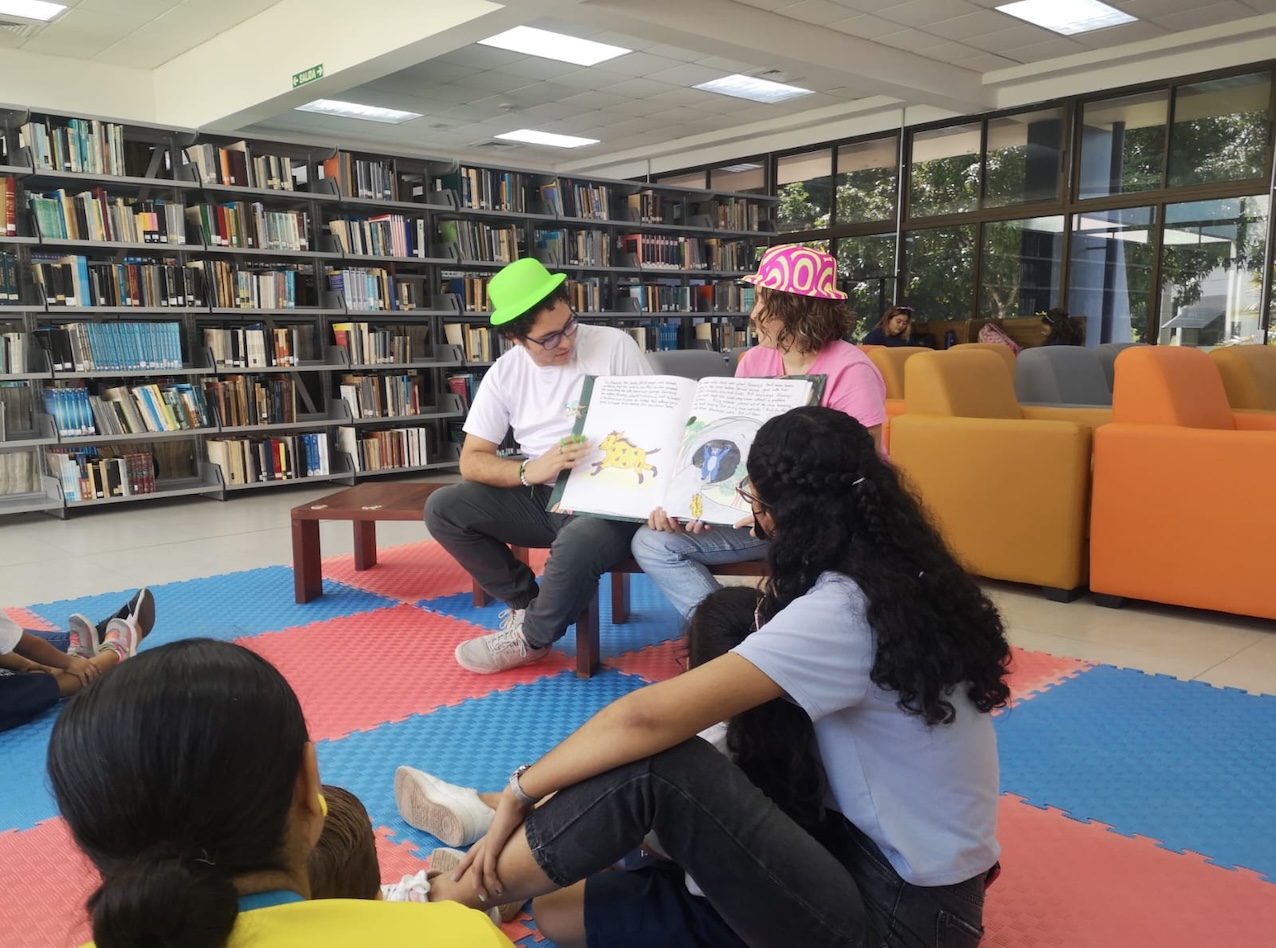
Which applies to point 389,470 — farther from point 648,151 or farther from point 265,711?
point 648,151

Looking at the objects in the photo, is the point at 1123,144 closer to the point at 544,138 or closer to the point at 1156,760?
the point at 544,138

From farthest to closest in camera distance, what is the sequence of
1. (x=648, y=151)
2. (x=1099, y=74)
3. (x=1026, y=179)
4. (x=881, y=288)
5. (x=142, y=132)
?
(x=648, y=151) < (x=881, y=288) < (x=1026, y=179) < (x=1099, y=74) < (x=142, y=132)

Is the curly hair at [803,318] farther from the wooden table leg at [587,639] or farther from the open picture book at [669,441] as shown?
the wooden table leg at [587,639]

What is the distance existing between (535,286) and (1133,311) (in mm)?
7700

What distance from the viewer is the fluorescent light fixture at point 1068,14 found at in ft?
23.7

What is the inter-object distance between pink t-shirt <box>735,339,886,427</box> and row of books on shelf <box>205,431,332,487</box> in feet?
14.0

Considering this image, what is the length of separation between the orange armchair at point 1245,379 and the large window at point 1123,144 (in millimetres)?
4493

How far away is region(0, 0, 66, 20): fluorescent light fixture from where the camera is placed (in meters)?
6.99

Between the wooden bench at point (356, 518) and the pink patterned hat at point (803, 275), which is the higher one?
the pink patterned hat at point (803, 275)

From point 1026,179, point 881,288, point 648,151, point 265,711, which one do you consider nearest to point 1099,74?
point 1026,179

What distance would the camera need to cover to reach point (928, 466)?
3.83 meters

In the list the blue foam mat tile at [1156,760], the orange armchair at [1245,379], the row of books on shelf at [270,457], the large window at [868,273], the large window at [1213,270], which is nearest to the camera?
the blue foam mat tile at [1156,760]

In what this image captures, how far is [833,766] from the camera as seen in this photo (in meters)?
1.26

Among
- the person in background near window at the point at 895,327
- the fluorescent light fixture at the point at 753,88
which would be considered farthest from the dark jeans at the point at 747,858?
the fluorescent light fixture at the point at 753,88
